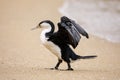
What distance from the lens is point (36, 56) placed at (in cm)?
1445

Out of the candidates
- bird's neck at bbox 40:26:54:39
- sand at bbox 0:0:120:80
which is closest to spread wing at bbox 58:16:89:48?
bird's neck at bbox 40:26:54:39

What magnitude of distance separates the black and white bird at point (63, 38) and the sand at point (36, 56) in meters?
0.31

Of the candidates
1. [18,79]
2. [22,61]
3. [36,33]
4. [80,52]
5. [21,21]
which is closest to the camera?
[18,79]

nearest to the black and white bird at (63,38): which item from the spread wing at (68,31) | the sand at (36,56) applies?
the spread wing at (68,31)

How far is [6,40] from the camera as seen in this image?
16672 millimetres

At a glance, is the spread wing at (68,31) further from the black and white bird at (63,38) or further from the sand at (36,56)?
the sand at (36,56)

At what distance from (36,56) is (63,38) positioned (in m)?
2.19

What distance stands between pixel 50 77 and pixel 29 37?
6148 mm

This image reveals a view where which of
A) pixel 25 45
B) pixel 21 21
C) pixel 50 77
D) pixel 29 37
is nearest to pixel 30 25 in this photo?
pixel 21 21

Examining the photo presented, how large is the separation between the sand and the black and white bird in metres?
0.31

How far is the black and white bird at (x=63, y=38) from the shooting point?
1216 centimetres

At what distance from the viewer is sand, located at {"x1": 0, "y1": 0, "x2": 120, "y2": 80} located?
38.9 feet

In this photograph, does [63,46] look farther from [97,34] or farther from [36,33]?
[97,34]

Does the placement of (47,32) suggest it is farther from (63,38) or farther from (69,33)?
(69,33)
